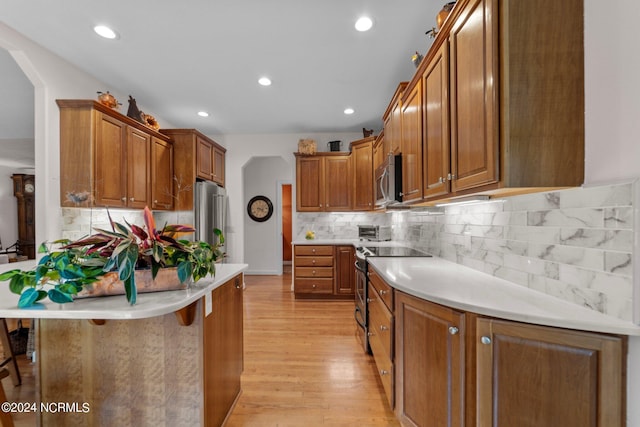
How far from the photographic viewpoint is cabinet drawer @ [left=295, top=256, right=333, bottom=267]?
13.4 ft

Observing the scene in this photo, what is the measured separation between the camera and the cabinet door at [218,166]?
4311mm

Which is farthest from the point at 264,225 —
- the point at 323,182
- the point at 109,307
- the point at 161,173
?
the point at 109,307

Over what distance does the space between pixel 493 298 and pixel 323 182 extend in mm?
3457

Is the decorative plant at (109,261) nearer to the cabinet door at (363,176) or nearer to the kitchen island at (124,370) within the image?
the kitchen island at (124,370)

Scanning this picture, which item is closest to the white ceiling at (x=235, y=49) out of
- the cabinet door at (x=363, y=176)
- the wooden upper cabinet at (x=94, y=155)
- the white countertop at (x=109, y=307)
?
the wooden upper cabinet at (x=94, y=155)

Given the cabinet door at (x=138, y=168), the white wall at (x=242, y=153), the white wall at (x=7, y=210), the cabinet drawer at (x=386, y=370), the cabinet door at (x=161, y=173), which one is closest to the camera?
the cabinet drawer at (x=386, y=370)

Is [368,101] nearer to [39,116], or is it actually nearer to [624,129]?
[624,129]

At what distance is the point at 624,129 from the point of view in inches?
36.7

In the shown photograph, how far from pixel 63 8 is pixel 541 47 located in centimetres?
296

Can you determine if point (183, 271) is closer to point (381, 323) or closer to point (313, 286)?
point (381, 323)

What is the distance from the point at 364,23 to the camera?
6.69ft

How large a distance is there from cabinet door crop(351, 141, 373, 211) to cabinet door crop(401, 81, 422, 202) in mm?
1923

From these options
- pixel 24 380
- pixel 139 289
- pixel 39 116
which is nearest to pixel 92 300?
pixel 139 289

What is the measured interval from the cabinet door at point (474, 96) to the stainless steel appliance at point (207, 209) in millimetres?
3381
